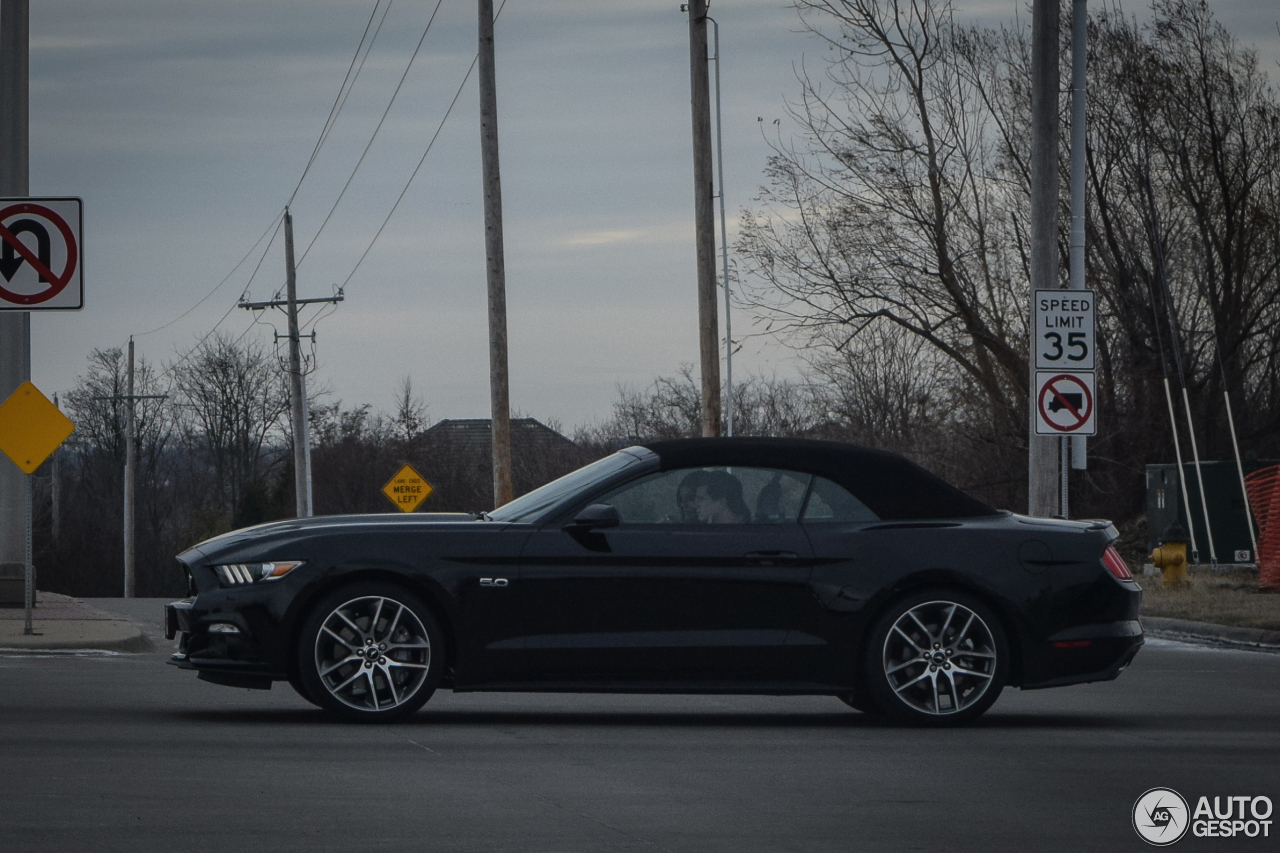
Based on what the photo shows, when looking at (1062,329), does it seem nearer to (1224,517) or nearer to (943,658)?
(943,658)

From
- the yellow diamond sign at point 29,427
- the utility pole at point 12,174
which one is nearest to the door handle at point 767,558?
the yellow diamond sign at point 29,427

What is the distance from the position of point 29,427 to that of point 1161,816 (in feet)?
34.9

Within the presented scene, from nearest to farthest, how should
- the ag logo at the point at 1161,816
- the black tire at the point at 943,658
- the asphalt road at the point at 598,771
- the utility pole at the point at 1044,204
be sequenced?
the asphalt road at the point at 598,771, the ag logo at the point at 1161,816, the black tire at the point at 943,658, the utility pole at the point at 1044,204

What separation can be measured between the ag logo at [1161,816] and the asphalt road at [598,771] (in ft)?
0.27

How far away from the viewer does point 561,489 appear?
898cm

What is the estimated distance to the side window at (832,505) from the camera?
29.3 ft

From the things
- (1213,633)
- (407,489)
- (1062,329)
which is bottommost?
(1213,633)

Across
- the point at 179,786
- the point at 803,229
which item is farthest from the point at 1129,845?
the point at 803,229

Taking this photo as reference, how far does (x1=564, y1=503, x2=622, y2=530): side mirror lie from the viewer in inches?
333

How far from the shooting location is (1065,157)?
29797 millimetres

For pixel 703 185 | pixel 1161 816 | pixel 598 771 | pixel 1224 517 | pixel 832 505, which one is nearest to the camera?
pixel 1161 816

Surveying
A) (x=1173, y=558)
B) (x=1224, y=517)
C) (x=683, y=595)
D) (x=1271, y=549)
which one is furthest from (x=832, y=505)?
(x=1224, y=517)

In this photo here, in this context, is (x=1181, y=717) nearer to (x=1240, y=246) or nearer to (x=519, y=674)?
(x=519, y=674)

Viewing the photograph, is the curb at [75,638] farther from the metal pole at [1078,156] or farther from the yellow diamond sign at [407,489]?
the yellow diamond sign at [407,489]
